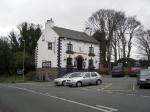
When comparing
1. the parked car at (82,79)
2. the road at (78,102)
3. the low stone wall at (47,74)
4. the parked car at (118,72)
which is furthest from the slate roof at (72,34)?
the road at (78,102)

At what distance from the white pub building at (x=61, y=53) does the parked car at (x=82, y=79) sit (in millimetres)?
23878

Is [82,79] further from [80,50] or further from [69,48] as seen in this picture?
[80,50]

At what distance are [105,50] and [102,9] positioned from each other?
9808 millimetres

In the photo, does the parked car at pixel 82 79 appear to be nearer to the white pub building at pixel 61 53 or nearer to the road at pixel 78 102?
the road at pixel 78 102

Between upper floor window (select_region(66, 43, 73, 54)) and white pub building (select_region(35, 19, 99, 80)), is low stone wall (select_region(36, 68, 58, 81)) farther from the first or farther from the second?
upper floor window (select_region(66, 43, 73, 54))

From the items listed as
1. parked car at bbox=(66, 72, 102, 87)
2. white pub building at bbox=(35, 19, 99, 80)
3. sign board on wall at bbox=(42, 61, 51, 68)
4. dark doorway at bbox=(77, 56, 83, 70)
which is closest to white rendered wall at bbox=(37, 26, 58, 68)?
white pub building at bbox=(35, 19, 99, 80)

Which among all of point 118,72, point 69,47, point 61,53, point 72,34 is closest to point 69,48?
point 69,47

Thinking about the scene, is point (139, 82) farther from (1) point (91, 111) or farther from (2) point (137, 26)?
(2) point (137, 26)

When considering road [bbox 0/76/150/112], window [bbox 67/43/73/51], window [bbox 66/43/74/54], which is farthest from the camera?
window [bbox 67/43/73/51]

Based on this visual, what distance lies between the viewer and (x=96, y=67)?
7381cm

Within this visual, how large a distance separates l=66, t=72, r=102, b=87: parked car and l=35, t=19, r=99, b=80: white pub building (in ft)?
78.3

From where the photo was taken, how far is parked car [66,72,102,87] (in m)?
38.5

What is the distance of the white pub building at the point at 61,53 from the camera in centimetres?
6550

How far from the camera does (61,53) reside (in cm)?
6562
